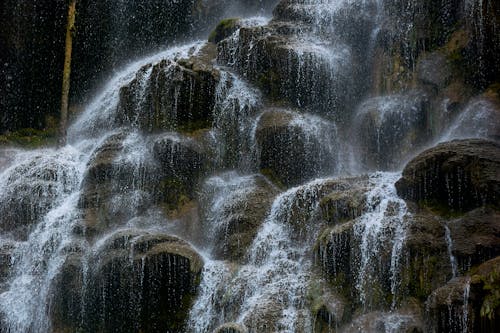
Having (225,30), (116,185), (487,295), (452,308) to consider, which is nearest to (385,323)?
(452,308)

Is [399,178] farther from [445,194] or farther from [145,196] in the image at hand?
[145,196]

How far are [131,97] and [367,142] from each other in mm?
6956

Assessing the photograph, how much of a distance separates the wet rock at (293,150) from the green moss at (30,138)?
9.33 meters

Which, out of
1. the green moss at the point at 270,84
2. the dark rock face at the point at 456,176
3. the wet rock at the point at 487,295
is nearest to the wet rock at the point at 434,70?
the green moss at the point at 270,84

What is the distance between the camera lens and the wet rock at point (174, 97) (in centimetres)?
1788

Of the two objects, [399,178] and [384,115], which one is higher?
[384,115]

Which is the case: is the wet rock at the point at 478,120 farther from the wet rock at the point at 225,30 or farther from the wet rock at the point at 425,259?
the wet rock at the point at 225,30

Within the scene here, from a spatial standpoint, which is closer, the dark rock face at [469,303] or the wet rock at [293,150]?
the dark rock face at [469,303]

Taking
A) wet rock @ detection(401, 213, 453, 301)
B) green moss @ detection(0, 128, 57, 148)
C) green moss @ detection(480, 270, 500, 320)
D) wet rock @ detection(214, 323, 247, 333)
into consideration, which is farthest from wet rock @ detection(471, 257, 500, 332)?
green moss @ detection(0, 128, 57, 148)

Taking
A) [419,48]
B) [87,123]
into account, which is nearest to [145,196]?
[87,123]

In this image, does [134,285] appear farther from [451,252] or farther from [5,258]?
[451,252]

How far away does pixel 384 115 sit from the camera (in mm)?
16594

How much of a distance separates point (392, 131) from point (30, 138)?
13.2 meters

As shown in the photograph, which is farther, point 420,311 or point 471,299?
point 420,311
